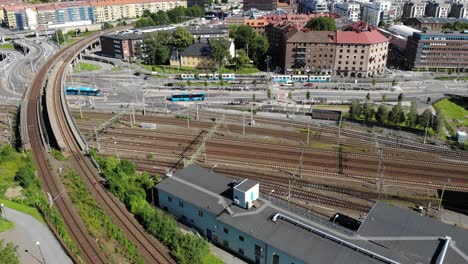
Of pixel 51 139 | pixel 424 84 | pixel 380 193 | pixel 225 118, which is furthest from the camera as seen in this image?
pixel 424 84

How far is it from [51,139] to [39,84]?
35.6 metres

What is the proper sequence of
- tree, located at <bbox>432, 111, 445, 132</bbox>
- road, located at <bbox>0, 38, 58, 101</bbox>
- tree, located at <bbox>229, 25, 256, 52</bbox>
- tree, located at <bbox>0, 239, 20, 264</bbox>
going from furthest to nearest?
tree, located at <bbox>229, 25, 256, 52</bbox>
road, located at <bbox>0, 38, 58, 101</bbox>
tree, located at <bbox>432, 111, 445, 132</bbox>
tree, located at <bbox>0, 239, 20, 264</bbox>

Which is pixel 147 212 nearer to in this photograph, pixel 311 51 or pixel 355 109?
pixel 355 109

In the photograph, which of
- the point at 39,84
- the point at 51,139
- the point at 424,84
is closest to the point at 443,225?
the point at 51,139

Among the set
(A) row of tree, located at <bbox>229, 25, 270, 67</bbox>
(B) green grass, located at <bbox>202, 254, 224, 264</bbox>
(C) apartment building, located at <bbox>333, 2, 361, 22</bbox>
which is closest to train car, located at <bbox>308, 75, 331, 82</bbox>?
(A) row of tree, located at <bbox>229, 25, 270, 67</bbox>

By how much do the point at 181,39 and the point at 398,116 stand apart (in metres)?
67.2

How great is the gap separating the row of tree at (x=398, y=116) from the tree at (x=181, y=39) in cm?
5915

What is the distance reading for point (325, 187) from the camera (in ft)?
150

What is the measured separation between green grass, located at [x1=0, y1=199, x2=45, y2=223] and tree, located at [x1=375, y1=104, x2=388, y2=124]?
178ft

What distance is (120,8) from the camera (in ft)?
614

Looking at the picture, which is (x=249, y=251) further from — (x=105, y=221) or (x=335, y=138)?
(x=335, y=138)

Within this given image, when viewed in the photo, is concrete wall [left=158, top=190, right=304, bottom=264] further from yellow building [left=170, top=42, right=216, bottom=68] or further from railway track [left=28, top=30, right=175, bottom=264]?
yellow building [left=170, top=42, right=216, bottom=68]

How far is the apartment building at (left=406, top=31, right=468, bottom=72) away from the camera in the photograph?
100 meters

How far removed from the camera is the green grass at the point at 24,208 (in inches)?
1390
